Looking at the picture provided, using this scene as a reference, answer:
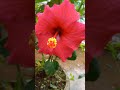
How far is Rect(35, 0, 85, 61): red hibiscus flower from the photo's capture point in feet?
1.58

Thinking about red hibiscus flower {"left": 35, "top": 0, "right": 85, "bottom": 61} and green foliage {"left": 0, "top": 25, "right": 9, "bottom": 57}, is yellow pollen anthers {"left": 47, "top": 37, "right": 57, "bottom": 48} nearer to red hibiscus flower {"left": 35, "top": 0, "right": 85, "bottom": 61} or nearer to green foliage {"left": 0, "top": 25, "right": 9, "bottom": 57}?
red hibiscus flower {"left": 35, "top": 0, "right": 85, "bottom": 61}

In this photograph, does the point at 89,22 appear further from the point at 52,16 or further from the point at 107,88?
the point at 107,88

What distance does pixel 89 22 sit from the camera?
0.54 metres

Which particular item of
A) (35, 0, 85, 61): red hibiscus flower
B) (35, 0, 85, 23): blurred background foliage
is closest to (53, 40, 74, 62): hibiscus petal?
(35, 0, 85, 61): red hibiscus flower

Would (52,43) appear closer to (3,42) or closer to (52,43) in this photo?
(52,43)

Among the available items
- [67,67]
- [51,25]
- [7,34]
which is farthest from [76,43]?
[67,67]

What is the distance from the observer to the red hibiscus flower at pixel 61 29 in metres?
0.48

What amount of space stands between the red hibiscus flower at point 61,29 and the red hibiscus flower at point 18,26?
7 centimetres

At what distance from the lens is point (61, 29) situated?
502 mm

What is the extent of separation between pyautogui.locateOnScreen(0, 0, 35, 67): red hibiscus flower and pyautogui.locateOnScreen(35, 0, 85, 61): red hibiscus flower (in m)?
0.07

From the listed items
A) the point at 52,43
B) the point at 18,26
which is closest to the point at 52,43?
the point at 52,43

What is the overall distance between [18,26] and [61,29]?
0.09m

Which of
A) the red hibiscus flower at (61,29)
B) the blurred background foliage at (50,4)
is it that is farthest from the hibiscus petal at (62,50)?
the blurred background foliage at (50,4)

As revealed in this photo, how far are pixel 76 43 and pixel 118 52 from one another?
17 cm
